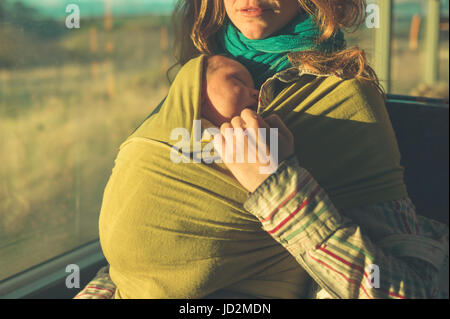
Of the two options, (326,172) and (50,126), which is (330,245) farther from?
(50,126)

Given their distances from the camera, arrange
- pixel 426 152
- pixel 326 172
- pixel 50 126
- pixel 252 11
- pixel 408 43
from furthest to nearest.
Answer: pixel 408 43 → pixel 50 126 → pixel 426 152 → pixel 252 11 → pixel 326 172

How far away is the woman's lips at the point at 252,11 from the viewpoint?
1.17m

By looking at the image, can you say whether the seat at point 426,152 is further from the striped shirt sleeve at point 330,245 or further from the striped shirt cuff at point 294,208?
the striped shirt cuff at point 294,208

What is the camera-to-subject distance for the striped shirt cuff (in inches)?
35.4

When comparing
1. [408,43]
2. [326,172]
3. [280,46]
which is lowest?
[326,172]

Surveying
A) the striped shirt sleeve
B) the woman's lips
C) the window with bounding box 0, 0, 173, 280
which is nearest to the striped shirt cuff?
the striped shirt sleeve

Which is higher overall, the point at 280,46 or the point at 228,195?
the point at 280,46

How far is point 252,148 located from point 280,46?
0.41m

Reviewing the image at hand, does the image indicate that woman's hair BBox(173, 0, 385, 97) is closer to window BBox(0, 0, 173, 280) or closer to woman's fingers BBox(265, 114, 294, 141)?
woman's fingers BBox(265, 114, 294, 141)

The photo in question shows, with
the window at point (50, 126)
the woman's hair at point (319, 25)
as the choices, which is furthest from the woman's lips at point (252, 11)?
the window at point (50, 126)

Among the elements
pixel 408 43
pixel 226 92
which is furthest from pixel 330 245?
pixel 408 43

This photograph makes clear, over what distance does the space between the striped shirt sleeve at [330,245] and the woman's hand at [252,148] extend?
22 millimetres

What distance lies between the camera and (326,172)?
1.03 meters
